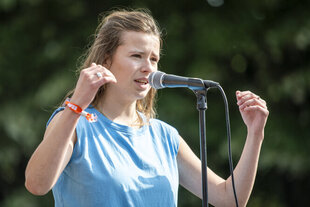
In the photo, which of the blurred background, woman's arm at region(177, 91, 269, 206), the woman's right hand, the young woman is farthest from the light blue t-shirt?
the blurred background

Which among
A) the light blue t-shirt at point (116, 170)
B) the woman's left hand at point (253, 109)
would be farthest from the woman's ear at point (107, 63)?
the woman's left hand at point (253, 109)

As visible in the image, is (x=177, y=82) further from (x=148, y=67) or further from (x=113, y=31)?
(x=113, y=31)

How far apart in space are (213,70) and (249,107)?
3088 mm

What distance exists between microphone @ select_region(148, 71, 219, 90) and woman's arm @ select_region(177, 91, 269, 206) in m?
0.30

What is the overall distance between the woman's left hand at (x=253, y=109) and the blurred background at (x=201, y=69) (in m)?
2.75

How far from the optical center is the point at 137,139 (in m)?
2.33

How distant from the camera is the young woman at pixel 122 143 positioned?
191 centimetres

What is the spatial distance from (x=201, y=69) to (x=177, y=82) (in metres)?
3.24

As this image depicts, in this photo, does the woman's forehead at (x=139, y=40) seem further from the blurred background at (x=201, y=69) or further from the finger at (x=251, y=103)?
the blurred background at (x=201, y=69)

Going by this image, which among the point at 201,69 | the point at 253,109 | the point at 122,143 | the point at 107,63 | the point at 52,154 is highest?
the point at 201,69

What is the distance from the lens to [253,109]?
2.24 m

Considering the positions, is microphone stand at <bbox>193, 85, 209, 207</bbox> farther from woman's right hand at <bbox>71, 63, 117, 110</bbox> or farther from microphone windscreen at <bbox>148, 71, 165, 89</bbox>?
woman's right hand at <bbox>71, 63, 117, 110</bbox>

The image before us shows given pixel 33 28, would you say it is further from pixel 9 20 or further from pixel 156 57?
pixel 156 57

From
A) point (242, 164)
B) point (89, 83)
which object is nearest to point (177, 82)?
point (89, 83)
